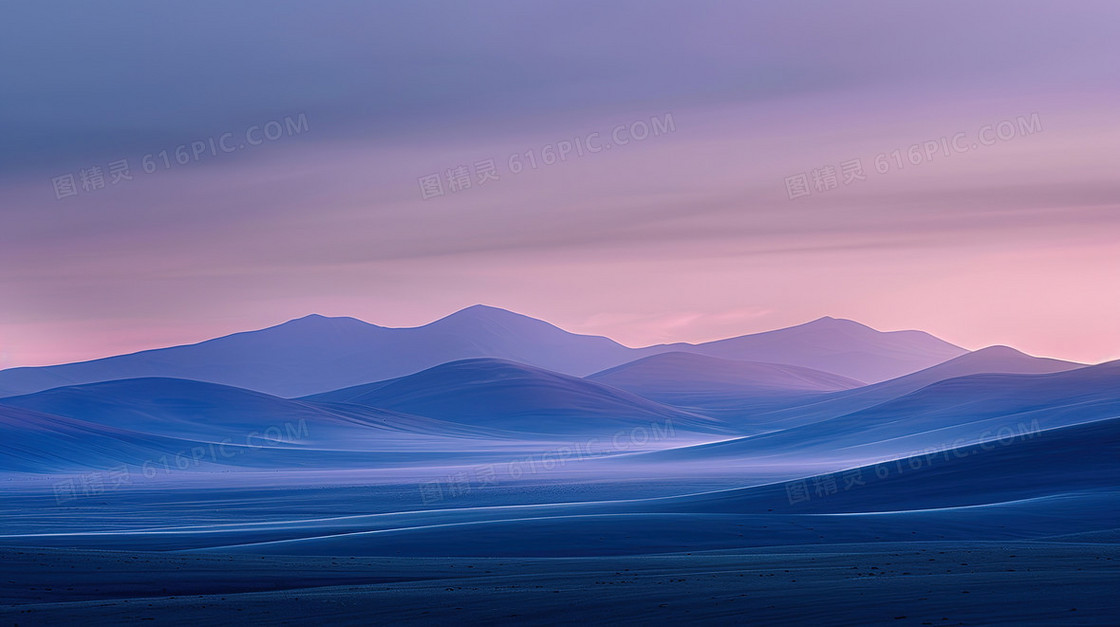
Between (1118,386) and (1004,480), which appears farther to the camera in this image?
(1118,386)

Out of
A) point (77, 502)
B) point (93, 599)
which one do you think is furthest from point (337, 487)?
point (93, 599)

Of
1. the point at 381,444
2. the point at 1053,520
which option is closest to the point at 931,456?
the point at 1053,520

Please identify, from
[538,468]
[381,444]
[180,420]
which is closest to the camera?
[538,468]

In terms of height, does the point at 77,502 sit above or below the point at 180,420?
below

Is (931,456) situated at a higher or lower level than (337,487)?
lower

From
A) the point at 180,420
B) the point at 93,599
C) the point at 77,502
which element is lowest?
the point at 93,599

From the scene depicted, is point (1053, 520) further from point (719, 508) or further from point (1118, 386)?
point (1118, 386)

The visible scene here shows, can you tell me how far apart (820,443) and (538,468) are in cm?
2789

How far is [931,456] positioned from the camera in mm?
49844

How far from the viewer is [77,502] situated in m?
59.5

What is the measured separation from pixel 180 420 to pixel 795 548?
150 m

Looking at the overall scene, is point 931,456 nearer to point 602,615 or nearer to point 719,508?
point 719,508

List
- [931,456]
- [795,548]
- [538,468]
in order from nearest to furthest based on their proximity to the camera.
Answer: [795,548], [931,456], [538,468]

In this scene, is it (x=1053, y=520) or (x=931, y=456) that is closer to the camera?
(x=1053, y=520)
